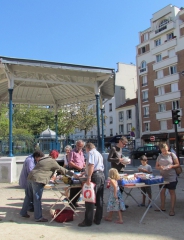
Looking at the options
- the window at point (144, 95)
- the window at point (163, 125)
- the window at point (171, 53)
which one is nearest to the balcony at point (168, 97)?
the window at point (144, 95)

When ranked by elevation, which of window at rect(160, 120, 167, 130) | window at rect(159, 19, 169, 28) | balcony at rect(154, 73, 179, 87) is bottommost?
window at rect(160, 120, 167, 130)

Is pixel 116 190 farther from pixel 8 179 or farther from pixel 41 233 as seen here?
pixel 8 179

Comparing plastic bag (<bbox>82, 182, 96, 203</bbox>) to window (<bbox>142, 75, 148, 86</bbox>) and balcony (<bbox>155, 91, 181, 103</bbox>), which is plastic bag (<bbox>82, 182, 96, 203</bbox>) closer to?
balcony (<bbox>155, 91, 181, 103</bbox>)

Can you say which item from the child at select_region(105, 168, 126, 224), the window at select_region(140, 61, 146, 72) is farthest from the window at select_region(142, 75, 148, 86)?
the child at select_region(105, 168, 126, 224)

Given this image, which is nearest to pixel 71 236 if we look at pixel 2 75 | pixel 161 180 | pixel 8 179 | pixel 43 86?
pixel 161 180

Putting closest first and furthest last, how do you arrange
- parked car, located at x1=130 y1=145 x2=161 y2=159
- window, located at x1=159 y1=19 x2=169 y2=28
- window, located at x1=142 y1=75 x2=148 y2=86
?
parked car, located at x1=130 y1=145 x2=161 y2=159 < window, located at x1=159 y1=19 x2=169 y2=28 < window, located at x1=142 y1=75 x2=148 y2=86

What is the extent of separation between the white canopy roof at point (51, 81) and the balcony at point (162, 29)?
31.8m

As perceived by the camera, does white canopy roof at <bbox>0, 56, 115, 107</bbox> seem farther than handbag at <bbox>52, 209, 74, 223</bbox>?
Yes

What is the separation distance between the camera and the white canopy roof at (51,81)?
1104cm

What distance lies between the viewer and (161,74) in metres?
43.7

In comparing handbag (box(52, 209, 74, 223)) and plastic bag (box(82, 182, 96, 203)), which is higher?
plastic bag (box(82, 182, 96, 203))

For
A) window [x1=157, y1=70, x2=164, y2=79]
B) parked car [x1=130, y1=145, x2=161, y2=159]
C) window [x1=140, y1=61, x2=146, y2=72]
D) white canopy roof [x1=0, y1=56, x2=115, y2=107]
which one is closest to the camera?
white canopy roof [x1=0, y1=56, x2=115, y2=107]

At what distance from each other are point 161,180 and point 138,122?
150ft

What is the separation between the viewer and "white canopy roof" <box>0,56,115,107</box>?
11039 millimetres
